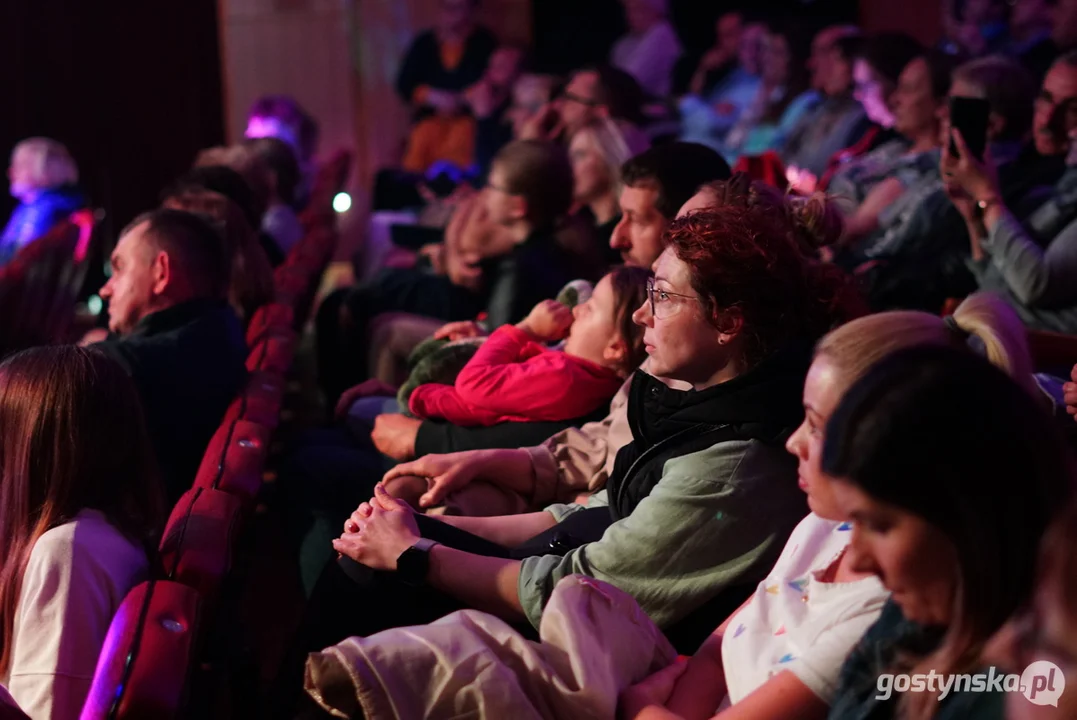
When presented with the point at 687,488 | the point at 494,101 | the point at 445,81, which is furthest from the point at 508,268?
the point at 445,81

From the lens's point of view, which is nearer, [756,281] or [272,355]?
[756,281]

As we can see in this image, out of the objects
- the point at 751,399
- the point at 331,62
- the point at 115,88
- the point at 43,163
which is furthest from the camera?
the point at 331,62

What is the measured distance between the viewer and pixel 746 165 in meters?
3.41

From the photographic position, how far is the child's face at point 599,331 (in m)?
2.43

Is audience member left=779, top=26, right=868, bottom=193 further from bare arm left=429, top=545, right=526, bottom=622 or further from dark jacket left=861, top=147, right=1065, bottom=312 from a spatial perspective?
bare arm left=429, top=545, right=526, bottom=622

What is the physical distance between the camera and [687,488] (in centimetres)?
175

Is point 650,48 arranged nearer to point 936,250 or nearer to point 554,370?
point 936,250

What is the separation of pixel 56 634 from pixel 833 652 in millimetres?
992

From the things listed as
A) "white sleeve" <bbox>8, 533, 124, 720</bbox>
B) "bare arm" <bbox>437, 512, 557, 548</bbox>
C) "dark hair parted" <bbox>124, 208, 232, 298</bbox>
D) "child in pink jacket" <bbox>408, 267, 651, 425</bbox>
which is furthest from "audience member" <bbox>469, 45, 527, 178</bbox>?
"white sleeve" <bbox>8, 533, 124, 720</bbox>

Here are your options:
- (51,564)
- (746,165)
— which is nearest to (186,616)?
(51,564)

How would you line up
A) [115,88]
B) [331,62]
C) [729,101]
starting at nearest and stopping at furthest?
1. [729,101]
2. [115,88]
3. [331,62]

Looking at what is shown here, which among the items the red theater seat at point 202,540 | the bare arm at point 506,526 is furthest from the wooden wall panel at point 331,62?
the red theater seat at point 202,540

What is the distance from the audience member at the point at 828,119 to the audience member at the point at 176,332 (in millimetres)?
2768

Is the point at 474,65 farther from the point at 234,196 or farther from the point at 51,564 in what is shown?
the point at 51,564
